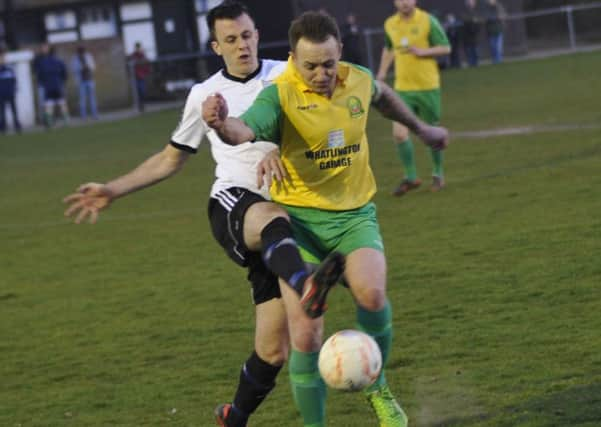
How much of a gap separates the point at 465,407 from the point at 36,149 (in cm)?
2412

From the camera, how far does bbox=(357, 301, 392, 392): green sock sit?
607 cm

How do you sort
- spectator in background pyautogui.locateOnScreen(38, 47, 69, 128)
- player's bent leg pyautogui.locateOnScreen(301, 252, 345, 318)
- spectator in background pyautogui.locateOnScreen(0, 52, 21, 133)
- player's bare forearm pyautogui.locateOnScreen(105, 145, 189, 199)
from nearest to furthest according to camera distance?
player's bent leg pyautogui.locateOnScreen(301, 252, 345, 318) → player's bare forearm pyautogui.locateOnScreen(105, 145, 189, 199) → spectator in background pyautogui.locateOnScreen(0, 52, 21, 133) → spectator in background pyautogui.locateOnScreen(38, 47, 69, 128)

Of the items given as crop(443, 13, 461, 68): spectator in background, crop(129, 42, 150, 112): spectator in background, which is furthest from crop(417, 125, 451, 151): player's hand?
crop(443, 13, 461, 68): spectator in background

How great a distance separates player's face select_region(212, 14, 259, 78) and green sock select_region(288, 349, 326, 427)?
1547mm

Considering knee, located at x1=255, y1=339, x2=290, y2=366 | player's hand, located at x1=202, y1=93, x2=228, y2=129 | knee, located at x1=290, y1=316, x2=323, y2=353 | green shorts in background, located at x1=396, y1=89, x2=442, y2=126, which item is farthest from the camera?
green shorts in background, located at x1=396, y1=89, x2=442, y2=126

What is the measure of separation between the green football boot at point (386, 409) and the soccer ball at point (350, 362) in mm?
471

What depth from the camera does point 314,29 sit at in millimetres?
5977

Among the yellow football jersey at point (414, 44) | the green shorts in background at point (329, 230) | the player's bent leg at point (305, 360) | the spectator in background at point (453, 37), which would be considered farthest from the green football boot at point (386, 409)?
the spectator in background at point (453, 37)

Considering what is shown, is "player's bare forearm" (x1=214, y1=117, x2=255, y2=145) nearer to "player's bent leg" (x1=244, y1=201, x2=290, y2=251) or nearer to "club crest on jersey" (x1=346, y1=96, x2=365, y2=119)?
"player's bent leg" (x1=244, y1=201, x2=290, y2=251)

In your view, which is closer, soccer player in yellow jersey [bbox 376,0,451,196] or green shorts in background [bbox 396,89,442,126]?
soccer player in yellow jersey [bbox 376,0,451,196]

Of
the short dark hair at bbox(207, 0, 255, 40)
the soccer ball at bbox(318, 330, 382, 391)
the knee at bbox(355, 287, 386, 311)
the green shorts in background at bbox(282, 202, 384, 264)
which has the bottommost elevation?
the soccer ball at bbox(318, 330, 382, 391)

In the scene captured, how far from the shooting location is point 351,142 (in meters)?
6.23

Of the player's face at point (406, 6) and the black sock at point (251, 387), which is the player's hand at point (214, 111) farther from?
the player's face at point (406, 6)

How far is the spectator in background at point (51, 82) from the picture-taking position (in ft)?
117
